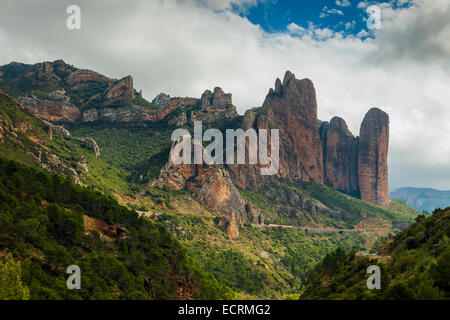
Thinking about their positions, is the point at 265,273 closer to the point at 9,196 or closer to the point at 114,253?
the point at 114,253

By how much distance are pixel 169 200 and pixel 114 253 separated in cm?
6363

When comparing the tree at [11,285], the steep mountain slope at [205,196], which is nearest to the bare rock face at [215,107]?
the steep mountain slope at [205,196]

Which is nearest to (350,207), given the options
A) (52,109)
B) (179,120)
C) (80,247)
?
(179,120)

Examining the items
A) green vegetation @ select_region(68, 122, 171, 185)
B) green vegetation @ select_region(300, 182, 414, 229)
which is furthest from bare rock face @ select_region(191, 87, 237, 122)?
green vegetation @ select_region(300, 182, 414, 229)

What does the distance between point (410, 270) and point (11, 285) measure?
39015mm

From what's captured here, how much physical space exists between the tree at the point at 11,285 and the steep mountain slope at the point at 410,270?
30861 mm

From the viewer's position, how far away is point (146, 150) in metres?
160

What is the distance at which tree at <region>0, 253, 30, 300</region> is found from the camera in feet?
87.3

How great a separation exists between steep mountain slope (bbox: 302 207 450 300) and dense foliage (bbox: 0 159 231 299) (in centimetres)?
2228

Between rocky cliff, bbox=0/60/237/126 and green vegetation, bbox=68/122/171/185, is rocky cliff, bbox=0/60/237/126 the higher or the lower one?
the higher one

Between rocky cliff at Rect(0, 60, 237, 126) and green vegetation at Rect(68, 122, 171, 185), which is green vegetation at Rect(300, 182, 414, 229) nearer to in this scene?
rocky cliff at Rect(0, 60, 237, 126)

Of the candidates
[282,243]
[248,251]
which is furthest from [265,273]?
[282,243]

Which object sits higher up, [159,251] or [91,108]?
[91,108]

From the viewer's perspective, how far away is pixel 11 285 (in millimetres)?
27188
